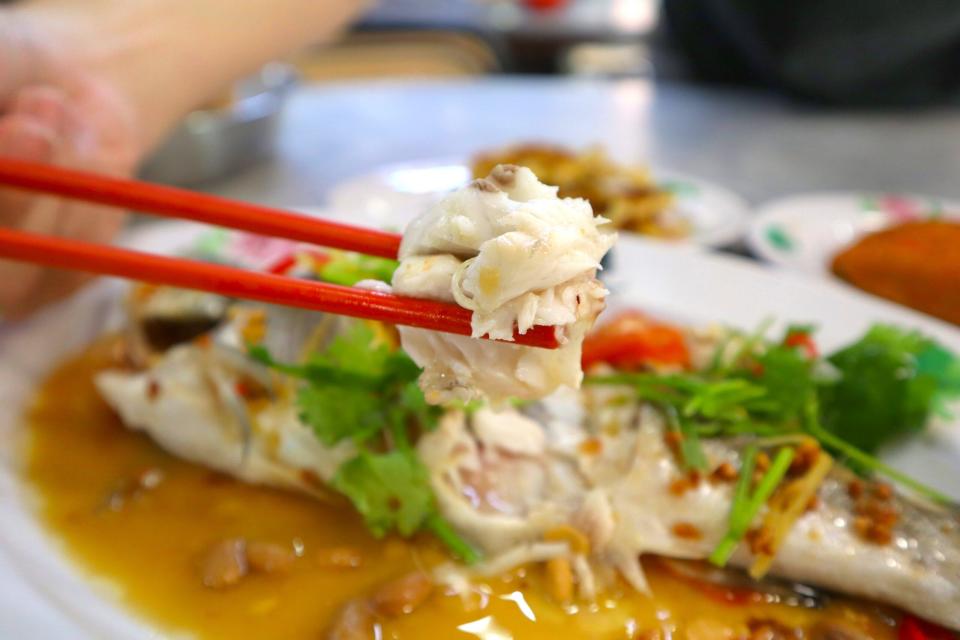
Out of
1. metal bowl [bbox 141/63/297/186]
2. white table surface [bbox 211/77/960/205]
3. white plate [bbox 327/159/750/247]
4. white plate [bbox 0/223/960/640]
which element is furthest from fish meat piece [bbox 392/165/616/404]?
white table surface [bbox 211/77/960/205]

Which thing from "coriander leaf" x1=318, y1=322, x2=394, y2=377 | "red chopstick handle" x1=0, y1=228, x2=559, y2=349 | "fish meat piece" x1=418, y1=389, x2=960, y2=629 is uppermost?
"red chopstick handle" x1=0, y1=228, x2=559, y2=349

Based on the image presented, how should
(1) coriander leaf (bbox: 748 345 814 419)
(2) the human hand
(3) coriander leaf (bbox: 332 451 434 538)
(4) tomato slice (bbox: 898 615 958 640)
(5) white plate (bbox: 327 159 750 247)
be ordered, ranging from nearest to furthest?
(4) tomato slice (bbox: 898 615 958 640) → (3) coriander leaf (bbox: 332 451 434 538) → (1) coriander leaf (bbox: 748 345 814 419) → (2) the human hand → (5) white plate (bbox: 327 159 750 247)

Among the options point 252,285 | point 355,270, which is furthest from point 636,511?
point 252,285

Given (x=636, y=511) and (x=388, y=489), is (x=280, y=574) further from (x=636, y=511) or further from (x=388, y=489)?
(x=636, y=511)

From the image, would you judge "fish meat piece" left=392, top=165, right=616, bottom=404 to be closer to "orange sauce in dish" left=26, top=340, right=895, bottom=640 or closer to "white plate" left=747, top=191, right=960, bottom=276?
"orange sauce in dish" left=26, top=340, right=895, bottom=640

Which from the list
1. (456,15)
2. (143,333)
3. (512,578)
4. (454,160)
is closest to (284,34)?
(454,160)

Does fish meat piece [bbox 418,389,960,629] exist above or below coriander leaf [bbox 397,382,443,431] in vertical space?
below
